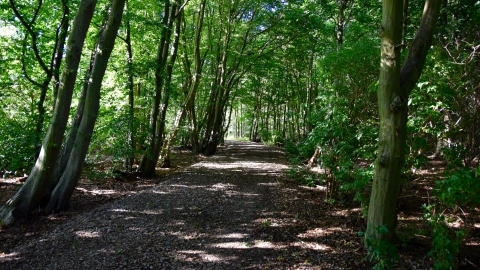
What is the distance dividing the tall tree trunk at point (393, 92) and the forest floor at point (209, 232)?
882 millimetres

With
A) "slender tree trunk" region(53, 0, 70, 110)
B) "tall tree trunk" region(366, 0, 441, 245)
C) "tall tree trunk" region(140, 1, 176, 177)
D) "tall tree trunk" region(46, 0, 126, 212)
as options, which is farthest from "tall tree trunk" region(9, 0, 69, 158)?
"tall tree trunk" region(366, 0, 441, 245)

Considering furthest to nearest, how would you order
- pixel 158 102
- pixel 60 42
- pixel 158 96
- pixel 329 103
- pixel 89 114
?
1. pixel 158 102
2. pixel 158 96
3. pixel 60 42
4. pixel 329 103
5. pixel 89 114

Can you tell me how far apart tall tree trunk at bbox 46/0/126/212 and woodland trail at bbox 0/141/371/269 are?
0.75m

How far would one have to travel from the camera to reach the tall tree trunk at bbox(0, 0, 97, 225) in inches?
236

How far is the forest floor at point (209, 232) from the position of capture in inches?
169

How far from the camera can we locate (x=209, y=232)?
17.6 ft

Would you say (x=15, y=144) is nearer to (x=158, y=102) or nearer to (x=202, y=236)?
(x=158, y=102)

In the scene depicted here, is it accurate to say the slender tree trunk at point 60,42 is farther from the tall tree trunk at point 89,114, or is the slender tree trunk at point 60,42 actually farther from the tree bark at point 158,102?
the tree bark at point 158,102

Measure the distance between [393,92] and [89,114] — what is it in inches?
224

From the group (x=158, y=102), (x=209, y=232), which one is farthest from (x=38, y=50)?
(x=209, y=232)

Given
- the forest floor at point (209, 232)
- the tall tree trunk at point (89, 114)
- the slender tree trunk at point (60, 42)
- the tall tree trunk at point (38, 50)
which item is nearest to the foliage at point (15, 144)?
the tall tree trunk at point (38, 50)

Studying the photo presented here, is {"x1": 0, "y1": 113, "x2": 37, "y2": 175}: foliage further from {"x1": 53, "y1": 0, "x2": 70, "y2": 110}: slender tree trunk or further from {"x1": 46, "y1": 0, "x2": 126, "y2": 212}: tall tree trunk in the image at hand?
{"x1": 46, "y1": 0, "x2": 126, "y2": 212}: tall tree trunk

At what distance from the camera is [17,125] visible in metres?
7.66

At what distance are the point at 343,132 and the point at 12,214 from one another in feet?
20.5
